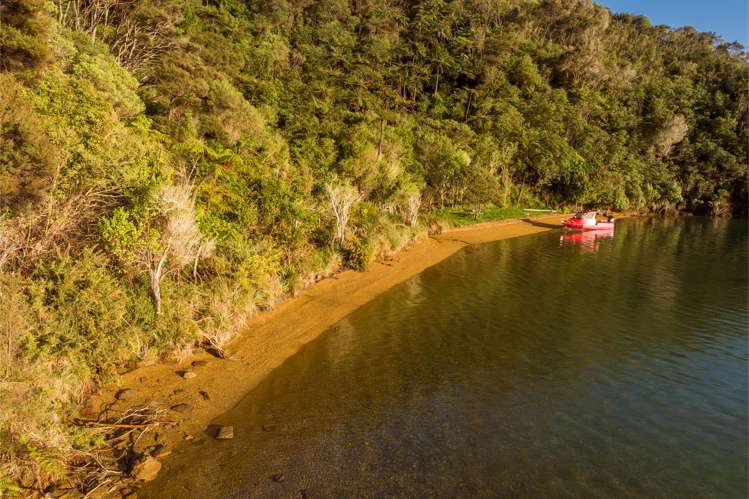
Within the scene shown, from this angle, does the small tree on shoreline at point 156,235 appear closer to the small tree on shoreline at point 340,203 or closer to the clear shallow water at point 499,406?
the clear shallow water at point 499,406

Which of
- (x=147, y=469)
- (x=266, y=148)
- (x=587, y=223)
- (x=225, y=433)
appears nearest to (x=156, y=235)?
(x=225, y=433)

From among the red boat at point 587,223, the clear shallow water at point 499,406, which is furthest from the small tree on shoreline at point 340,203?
the red boat at point 587,223

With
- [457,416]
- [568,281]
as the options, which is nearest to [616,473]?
[457,416]

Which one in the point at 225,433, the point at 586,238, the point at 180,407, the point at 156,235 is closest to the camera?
the point at 225,433

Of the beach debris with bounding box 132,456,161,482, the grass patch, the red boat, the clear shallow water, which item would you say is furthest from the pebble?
the red boat

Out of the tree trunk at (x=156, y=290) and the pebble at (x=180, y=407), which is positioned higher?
the tree trunk at (x=156, y=290)

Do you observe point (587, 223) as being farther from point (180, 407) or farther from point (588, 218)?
point (180, 407)
